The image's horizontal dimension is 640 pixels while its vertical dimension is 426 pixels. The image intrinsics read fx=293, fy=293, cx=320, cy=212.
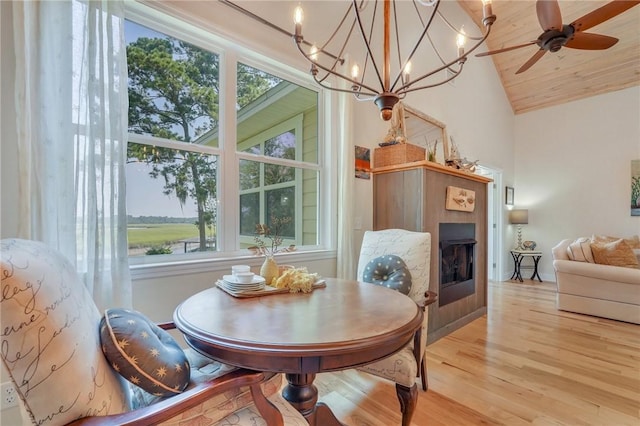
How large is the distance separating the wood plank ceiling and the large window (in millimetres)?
3855

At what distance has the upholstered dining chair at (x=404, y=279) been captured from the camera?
151 centimetres

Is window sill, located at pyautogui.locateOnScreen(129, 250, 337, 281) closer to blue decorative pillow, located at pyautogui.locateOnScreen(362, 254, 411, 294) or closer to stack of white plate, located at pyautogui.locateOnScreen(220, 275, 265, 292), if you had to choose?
stack of white plate, located at pyautogui.locateOnScreen(220, 275, 265, 292)

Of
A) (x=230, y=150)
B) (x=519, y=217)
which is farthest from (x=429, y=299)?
(x=519, y=217)

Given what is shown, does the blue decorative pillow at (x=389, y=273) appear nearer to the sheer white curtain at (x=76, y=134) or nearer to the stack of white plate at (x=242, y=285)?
the stack of white plate at (x=242, y=285)

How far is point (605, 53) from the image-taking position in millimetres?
4488

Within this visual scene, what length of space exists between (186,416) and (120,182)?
124 centimetres

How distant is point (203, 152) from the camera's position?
2080 mm

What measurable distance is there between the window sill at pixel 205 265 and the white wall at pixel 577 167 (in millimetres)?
5329

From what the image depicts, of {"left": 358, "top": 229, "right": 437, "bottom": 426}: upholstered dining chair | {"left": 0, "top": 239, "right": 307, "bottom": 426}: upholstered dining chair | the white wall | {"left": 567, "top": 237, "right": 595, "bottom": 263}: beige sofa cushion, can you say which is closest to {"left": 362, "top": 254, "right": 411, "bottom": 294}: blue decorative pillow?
A: {"left": 358, "top": 229, "right": 437, "bottom": 426}: upholstered dining chair

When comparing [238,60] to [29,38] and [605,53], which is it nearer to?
[29,38]

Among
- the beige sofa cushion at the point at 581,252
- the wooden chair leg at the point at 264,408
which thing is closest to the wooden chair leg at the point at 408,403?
the wooden chair leg at the point at 264,408

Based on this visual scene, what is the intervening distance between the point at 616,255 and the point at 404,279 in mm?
3591

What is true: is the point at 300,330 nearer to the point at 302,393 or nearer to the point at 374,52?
the point at 302,393

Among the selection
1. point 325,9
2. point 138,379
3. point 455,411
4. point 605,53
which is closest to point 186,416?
point 138,379
